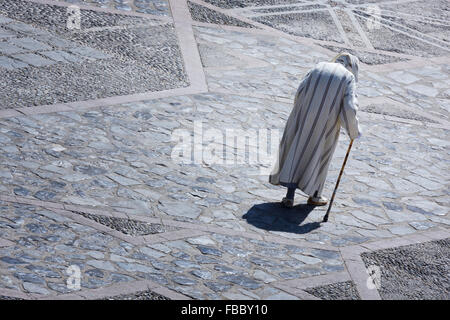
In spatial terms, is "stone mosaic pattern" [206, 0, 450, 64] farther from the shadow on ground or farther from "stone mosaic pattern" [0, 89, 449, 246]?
the shadow on ground

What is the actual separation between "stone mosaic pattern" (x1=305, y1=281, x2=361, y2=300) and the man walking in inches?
55.6

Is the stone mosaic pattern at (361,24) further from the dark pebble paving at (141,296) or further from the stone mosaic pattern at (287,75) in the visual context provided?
the dark pebble paving at (141,296)

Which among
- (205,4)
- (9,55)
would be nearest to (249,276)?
(9,55)

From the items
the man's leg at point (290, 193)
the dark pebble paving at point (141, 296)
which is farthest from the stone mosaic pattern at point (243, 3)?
the dark pebble paving at point (141, 296)

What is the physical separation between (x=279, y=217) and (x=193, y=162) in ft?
4.19

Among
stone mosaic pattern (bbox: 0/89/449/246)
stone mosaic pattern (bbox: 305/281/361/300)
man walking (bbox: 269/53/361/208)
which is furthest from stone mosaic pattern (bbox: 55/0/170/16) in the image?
stone mosaic pattern (bbox: 305/281/361/300)

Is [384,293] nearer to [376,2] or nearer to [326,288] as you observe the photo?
[326,288]

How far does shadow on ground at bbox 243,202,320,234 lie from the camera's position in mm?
7180

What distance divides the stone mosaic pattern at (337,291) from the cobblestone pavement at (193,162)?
17mm

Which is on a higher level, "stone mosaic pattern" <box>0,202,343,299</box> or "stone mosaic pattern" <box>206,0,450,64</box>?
"stone mosaic pattern" <box>206,0,450,64</box>

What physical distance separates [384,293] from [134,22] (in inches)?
280

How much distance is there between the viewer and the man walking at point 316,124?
23.6ft

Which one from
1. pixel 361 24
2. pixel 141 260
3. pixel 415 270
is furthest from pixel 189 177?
pixel 361 24

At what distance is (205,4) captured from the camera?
524 inches
